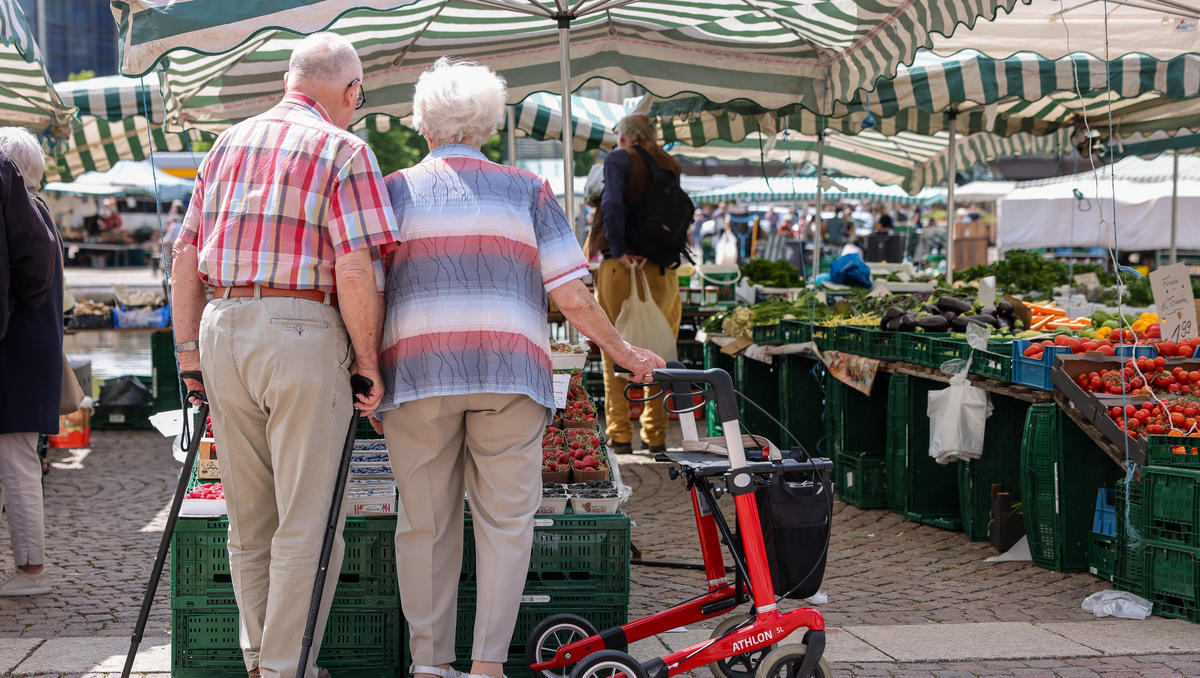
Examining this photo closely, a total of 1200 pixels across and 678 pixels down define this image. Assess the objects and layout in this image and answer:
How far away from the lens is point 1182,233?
72.4 feet

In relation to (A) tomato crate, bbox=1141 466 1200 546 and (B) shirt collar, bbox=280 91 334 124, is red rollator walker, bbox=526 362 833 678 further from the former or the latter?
(A) tomato crate, bbox=1141 466 1200 546

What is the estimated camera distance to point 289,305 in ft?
11.5

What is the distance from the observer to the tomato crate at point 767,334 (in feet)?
27.0

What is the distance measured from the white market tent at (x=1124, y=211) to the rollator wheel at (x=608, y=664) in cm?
1935

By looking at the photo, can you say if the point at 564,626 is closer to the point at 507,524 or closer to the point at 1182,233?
the point at 507,524

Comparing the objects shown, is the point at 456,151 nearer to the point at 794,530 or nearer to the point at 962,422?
the point at 794,530

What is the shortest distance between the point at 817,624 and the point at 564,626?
0.83 m

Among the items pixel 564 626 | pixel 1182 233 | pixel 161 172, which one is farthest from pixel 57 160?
pixel 1182 233

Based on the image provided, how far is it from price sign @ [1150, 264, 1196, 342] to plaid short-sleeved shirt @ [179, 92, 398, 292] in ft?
12.8

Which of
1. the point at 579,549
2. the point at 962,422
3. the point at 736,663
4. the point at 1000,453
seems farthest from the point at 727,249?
the point at 736,663

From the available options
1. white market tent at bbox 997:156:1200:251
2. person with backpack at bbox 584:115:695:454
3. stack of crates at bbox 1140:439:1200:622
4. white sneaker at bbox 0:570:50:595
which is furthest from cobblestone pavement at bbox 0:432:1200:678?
white market tent at bbox 997:156:1200:251

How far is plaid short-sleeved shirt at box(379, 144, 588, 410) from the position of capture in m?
3.57

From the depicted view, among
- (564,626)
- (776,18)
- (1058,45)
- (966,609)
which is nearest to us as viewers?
(564,626)

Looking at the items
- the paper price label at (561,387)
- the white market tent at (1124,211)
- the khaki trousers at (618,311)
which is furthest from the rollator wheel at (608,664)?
the white market tent at (1124,211)
